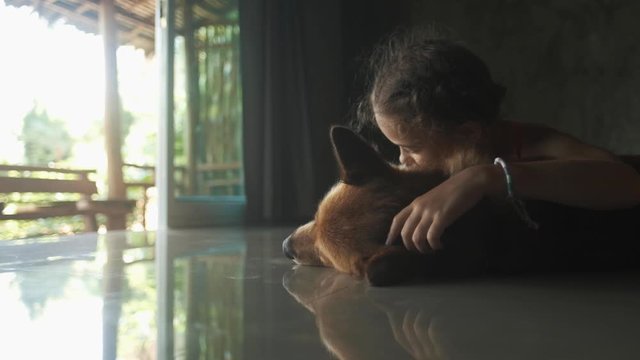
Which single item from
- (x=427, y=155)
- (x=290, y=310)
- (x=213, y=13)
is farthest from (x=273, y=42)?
(x=290, y=310)

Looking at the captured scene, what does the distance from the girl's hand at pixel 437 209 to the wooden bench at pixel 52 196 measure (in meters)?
3.73

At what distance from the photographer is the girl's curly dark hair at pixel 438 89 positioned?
1.04 metres

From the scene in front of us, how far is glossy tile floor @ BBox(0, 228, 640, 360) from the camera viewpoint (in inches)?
21.9

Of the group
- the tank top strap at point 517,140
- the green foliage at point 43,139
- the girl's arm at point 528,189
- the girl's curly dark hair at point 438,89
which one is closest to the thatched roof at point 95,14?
the green foliage at point 43,139

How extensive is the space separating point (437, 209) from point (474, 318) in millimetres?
177

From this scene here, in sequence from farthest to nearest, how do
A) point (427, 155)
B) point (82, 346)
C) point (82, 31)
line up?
point (82, 31) < point (427, 155) < point (82, 346)

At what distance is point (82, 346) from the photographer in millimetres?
590

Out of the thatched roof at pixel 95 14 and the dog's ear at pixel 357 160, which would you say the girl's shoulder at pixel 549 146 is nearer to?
the dog's ear at pixel 357 160

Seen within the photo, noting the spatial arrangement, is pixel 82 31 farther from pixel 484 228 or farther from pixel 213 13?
pixel 484 228

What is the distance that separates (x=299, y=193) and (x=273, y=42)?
102 cm

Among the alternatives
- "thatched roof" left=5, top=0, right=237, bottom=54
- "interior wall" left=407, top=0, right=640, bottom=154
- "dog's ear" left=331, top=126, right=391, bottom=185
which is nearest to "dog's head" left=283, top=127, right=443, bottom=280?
"dog's ear" left=331, top=126, right=391, bottom=185

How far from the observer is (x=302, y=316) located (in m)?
0.73

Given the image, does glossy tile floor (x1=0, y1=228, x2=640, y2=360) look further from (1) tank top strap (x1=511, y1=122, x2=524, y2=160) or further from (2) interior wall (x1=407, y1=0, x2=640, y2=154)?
(2) interior wall (x1=407, y1=0, x2=640, y2=154)

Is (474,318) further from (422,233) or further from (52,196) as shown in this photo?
(52,196)
